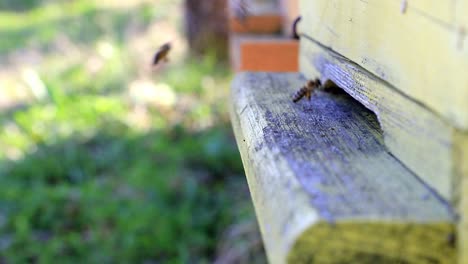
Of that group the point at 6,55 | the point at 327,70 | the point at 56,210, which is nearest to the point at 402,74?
the point at 327,70

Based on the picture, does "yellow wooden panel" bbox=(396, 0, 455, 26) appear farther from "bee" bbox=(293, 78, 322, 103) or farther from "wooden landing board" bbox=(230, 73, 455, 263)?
"bee" bbox=(293, 78, 322, 103)

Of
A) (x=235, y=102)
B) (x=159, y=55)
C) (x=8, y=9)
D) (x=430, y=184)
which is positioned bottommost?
(x=8, y=9)

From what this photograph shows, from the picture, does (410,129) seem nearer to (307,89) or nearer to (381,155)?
(381,155)

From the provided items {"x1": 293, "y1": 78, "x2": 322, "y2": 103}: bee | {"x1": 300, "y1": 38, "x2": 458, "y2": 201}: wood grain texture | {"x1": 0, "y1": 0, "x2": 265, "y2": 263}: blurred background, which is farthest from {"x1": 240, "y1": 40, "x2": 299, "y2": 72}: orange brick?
{"x1": 300, "y1": 38, "x2": 458, "y2": 201}: wood grain texture

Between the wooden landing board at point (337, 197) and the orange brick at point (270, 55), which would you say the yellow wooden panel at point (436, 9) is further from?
the orange brick at point (270, 55)

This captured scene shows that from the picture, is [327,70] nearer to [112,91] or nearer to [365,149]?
[365,149]

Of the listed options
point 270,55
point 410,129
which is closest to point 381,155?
point 410,129

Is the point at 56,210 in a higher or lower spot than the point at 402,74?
lower

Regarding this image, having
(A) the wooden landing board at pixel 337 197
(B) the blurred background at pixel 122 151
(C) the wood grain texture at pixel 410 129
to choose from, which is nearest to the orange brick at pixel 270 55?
(B) the blurred background at pixel 122 151

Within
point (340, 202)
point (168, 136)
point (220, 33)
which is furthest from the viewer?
point (220, 33)

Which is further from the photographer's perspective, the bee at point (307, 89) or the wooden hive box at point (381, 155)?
the bee at point (307, 89)
